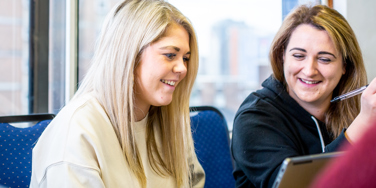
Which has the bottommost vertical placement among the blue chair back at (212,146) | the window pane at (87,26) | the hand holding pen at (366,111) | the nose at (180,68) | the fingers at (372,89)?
the blue chair back at (212,146)

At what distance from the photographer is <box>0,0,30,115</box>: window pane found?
1.68 metres

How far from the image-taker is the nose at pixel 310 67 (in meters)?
1.28

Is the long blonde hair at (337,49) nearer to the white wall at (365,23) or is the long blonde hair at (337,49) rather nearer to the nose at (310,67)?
the nose at (310,67)

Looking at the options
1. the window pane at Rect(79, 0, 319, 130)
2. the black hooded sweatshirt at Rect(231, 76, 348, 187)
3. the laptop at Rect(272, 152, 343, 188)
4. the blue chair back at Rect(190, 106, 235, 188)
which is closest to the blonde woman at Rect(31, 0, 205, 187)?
the black hooded sweatshirt at Rect(231, 76, 348, 187)

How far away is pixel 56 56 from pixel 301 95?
124 cm

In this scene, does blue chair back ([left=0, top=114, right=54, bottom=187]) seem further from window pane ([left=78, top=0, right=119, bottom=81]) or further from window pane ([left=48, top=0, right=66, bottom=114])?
window pane ([left=78, top=0, right=119, bottom=81])

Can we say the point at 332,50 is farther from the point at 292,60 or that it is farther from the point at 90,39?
the point at 90,39

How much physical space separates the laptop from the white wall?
1764 mm

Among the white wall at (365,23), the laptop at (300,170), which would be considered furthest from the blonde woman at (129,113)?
the white wall at (365,23)

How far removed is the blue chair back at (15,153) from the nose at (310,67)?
1034 millimetres

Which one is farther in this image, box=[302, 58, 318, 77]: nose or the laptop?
box=[302, 58, 318, 77]: nose

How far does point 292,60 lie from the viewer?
1.33 meters

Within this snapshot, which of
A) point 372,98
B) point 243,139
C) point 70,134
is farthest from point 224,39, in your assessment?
point 70,134

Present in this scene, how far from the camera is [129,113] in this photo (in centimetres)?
114
